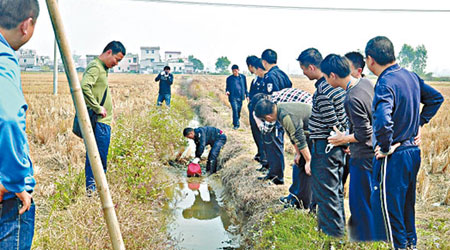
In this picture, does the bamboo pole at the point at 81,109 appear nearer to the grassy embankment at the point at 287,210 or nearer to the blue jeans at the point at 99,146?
the grassy embankment at the point at 287,210

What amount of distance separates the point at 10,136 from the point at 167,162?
7241 mm

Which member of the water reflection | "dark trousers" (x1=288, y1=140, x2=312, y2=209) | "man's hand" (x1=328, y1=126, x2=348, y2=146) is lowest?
the water reflection

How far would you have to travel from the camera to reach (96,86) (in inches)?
196

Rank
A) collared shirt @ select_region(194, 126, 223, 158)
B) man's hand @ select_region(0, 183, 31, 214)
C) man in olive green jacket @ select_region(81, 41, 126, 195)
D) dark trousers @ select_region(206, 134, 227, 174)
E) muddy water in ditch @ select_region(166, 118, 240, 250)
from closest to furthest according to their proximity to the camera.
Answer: man's hand @ select_region(0, 183, 31, 214) → man in olive green jacket @ select_region(81, 41, 126, 195) → muddy water in ditch @ select_region(166, 118, 240, 250) → collared shirt @ select_region(194, 126, 223, 158) → dark trousers @ select_region(206, 134, 227, 174)

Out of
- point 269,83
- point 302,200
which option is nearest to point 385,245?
point 302,200

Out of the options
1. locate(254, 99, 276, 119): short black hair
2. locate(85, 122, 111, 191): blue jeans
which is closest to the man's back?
locate(254, 99, 276, 119): short black hair

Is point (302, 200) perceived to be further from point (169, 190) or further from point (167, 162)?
point (167, 162)

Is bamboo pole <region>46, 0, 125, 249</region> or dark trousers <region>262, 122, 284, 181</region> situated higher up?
bamboo pole <region>46, 0, 125, 249</region>

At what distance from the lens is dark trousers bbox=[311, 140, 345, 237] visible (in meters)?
3.84

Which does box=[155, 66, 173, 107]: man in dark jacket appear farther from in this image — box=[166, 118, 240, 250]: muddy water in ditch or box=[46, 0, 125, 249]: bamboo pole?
box=[46, 0, 125, 249]: bamboo pole

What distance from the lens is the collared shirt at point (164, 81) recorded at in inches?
522

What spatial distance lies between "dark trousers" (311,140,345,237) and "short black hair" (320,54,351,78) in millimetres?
656

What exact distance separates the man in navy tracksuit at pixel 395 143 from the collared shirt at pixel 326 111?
2.04 feet

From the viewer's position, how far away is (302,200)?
4.98m
